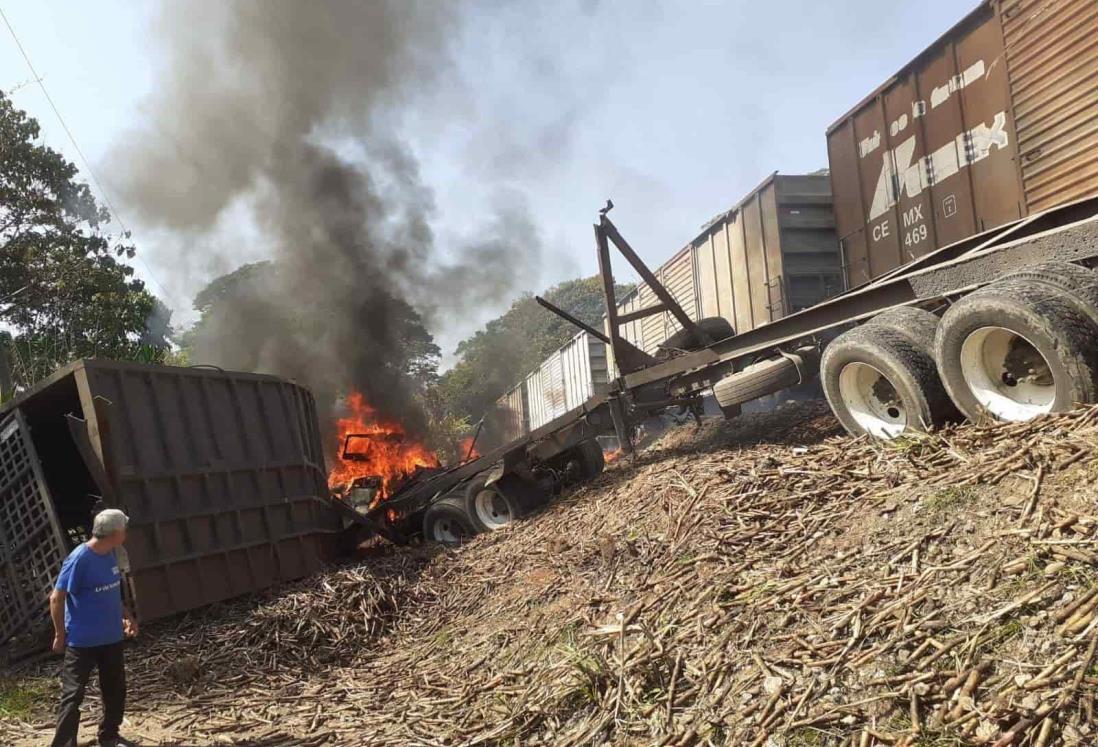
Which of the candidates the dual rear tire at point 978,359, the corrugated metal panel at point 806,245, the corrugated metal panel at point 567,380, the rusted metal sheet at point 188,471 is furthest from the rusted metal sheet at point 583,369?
the dual rear tire at point 978,359

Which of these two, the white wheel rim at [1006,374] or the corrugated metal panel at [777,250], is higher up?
the corrugated metal panel at [777,250]

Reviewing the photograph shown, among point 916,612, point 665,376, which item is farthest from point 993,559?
point 665,376

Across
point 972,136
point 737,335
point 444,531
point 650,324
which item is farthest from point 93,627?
point 650,324

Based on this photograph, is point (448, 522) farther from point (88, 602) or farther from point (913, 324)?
point (913, 324)

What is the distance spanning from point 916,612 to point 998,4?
7383 millimetres

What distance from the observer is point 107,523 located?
4.58 meters

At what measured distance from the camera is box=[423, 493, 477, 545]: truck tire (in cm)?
973

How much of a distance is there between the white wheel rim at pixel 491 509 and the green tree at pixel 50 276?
13.2 meters

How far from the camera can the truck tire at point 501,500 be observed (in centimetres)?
936

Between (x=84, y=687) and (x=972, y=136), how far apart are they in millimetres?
9673

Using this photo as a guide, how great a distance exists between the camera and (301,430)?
9188mm

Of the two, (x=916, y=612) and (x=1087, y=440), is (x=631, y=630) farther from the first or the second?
(x=1087, y=440)

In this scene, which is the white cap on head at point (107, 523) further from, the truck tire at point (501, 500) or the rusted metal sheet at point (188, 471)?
the truck tire at point (501, 500)

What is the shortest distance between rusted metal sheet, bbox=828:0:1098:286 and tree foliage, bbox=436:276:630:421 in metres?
21.5
